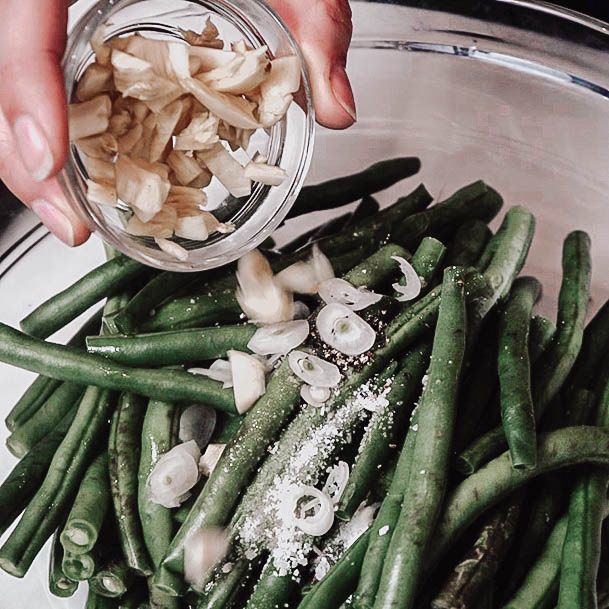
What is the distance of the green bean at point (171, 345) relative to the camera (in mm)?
1661

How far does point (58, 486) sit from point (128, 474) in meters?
0.13

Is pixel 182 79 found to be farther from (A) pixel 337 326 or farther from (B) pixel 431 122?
(B) pixel 431 122

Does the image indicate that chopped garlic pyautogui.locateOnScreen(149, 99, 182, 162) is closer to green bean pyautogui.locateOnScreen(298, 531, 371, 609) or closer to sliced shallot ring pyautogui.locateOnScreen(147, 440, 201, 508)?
sliced shallot ring pyautogui.locateOnScreen(147, 440, 201, 508)

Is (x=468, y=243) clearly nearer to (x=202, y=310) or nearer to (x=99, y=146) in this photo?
(x=202, y=310)

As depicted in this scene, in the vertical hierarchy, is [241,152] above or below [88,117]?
below

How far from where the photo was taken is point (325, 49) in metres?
1.74

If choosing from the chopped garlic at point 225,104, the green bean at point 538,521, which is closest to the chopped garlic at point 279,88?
the chopped garlic at point 225,104

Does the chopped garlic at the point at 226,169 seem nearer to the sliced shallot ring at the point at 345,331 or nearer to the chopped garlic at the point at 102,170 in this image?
the chopped garlic at the point at 102,170

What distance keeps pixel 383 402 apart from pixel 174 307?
1.59 feet

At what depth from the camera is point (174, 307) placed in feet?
5.79

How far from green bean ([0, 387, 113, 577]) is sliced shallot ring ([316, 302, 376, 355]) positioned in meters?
0.45

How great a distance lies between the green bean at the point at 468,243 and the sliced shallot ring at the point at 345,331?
13.0 inches

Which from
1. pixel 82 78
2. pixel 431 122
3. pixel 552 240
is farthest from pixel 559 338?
pixel 82 78

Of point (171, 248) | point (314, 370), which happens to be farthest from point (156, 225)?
point (314, 370)
